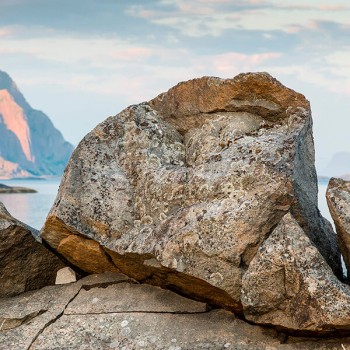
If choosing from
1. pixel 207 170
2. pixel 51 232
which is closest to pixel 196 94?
pixel 207 170

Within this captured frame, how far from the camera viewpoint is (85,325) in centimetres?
916

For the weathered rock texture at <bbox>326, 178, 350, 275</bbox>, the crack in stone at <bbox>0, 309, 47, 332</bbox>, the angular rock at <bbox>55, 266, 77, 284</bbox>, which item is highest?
the weathered rock texture at <bbox>326, 178, 350, 275</bbox>

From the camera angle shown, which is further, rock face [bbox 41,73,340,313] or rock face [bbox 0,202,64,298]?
rock face [bbox 0,202,64,298]

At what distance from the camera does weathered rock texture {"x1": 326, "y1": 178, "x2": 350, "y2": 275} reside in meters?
8.65

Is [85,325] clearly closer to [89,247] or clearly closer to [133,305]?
[133,305]

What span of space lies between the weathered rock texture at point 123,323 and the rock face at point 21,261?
42 centimetres

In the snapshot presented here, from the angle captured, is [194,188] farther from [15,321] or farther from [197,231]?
[15,321]

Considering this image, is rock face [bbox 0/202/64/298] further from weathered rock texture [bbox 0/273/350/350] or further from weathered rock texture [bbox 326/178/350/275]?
weathered rock texture [bbox 326/178/350/275]

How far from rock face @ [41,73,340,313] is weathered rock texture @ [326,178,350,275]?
1.29ft

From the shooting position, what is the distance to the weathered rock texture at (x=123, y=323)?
8445 mm

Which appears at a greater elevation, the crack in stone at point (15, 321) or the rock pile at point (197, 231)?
the rock pile at point (197, 231)

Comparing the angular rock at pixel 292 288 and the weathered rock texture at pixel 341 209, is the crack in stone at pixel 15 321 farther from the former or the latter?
the weathered rock texture at pixel 341 209

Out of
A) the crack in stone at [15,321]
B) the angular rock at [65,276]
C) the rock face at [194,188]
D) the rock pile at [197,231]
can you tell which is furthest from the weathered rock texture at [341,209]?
the crack in stone at [15,321]

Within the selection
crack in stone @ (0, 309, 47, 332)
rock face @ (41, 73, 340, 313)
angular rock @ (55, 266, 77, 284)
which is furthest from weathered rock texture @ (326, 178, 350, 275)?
crack in stone @ (0, 309, 47, 332)
